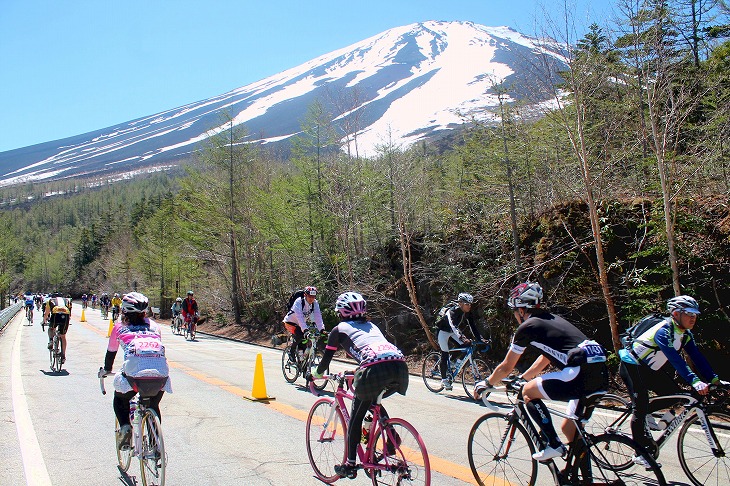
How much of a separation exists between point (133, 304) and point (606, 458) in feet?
15.3

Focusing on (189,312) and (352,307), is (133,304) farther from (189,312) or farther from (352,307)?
(189,312)

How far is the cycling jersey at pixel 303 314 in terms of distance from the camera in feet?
37.6

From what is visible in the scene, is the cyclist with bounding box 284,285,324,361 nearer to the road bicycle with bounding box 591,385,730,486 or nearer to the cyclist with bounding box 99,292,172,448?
the cyclist with bounding box 99,292,172,448

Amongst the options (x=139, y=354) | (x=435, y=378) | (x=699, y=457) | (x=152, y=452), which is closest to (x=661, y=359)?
(x=699, y=457)

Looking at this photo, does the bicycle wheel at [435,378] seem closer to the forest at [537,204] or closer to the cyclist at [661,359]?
the forest at [537,204]

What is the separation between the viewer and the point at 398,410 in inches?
353

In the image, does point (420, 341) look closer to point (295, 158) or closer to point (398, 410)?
point (398, 410)

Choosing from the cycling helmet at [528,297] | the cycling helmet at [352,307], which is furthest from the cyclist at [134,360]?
the cycling helmet at [528,297]

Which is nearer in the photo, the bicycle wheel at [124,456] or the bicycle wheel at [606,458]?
the bicycle wheel at [606,458]

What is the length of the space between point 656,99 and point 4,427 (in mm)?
12084

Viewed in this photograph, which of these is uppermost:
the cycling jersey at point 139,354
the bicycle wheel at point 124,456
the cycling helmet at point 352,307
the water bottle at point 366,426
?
the cycling helmet at point 352,307

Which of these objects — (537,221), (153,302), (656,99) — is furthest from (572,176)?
(153,302)

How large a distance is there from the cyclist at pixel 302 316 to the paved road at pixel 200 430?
2.96 feet

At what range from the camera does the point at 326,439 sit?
5562mm
